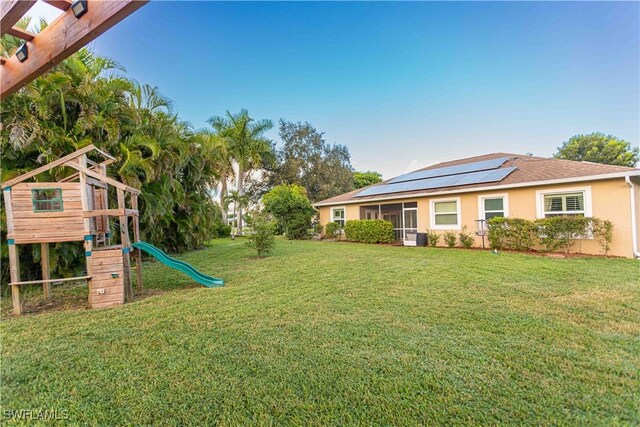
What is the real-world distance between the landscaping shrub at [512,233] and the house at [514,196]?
2.06 ft

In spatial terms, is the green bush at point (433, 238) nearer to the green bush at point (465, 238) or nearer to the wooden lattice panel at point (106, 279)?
the green bush at point (465, 238)

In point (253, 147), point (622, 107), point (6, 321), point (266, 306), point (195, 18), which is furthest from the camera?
point (253, 147)

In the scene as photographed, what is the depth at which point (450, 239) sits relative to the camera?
37.1 ft

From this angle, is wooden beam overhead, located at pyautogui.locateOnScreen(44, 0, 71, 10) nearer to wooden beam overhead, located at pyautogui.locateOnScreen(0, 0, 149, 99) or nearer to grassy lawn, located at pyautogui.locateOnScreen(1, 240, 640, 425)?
wooden beam overhead, located at pyautogui.locateOnScreen(0, 0, 149, 99)

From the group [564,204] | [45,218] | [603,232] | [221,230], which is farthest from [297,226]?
[603,232]

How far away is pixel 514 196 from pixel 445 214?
270 cm

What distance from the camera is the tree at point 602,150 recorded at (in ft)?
76.9

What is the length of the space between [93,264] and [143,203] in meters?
4.61

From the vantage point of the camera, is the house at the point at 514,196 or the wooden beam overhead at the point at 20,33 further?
the house at the point at 514,196

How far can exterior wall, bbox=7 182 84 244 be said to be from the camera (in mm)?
4320

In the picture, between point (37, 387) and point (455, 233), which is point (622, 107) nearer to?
point (455, 233)

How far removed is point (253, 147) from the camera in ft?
67.9

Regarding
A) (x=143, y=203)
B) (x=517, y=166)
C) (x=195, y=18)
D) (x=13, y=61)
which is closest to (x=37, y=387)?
(x=13, y=61)

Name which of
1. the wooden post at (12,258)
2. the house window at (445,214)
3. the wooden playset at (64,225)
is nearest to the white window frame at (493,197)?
the house window at (445,214)
